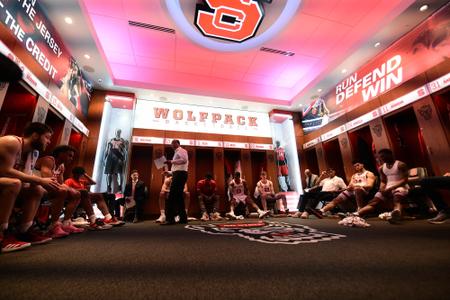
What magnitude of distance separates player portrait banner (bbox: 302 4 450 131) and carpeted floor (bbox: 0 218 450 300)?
4544 mm

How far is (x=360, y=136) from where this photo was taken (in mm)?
5477

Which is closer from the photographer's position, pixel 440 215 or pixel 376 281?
pixel 376 281

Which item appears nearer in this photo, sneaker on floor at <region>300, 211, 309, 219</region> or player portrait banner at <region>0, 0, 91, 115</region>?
player portrait banner at <region>0, 0, 91, 115</region>

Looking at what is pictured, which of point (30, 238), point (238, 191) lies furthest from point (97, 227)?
point (238, 191)

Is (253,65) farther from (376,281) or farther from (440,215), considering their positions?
(376,281)

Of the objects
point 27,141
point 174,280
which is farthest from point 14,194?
point 174,280

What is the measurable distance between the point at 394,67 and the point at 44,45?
7.54m

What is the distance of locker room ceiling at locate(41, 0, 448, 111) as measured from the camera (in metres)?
4.05

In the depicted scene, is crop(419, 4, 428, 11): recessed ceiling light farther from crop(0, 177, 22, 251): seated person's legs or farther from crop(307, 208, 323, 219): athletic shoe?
crop(0, 177, 22, 251): seated person's legs

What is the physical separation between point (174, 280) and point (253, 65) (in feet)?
20.2

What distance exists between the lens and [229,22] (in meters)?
4.39

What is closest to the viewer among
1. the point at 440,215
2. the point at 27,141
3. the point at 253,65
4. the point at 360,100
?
the point at 27,141

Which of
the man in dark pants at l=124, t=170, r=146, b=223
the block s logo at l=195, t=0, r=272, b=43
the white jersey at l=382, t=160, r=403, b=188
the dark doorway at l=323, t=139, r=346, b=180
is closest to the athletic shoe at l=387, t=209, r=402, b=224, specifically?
the white jersey at l=382, t=160, r=403, b=188

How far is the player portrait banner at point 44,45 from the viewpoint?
2869 millimetres
